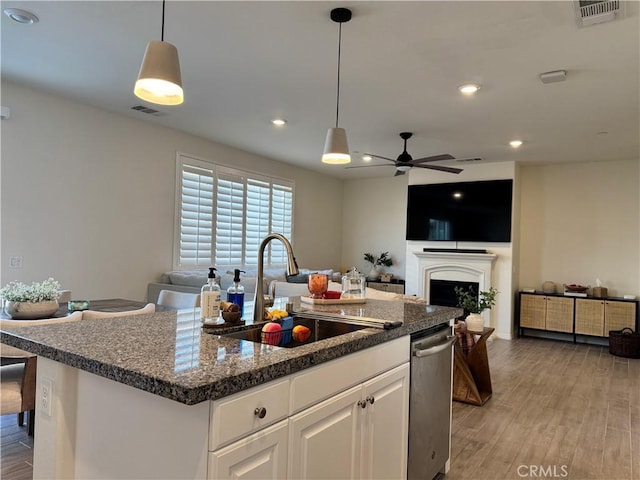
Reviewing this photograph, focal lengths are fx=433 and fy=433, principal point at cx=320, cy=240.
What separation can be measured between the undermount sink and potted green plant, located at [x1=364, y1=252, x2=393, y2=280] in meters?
6.06

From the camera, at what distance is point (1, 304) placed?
317cm

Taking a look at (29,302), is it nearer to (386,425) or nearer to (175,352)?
(175,352)

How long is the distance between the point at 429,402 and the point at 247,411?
4.58 feet

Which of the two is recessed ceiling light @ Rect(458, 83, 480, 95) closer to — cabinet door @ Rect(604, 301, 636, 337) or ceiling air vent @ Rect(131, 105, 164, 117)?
ceiling air vent @ Rect(131, 105, 164, 117)

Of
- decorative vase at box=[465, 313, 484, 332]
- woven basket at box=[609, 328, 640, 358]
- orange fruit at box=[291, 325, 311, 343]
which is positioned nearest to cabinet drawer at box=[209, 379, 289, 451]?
orange fruit at box=[291, 325, 311, 343]

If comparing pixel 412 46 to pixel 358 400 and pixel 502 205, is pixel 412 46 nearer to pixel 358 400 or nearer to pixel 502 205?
pixel 358 400

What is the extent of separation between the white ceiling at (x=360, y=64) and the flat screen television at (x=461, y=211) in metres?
1.55

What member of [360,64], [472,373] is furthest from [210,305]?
[472,373]

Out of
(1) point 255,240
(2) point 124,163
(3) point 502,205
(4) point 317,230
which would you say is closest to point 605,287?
(3) point 502,205

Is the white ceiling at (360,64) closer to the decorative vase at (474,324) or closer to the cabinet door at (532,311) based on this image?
the decorative vase at (474,324)

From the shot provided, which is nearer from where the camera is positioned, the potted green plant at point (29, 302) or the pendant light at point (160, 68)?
the pendant light at point (160, 68)

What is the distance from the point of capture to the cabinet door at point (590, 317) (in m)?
6.12

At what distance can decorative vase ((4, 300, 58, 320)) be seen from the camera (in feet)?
9.13

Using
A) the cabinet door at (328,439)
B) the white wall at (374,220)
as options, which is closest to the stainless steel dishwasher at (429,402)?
the cabinet door at (328,439)
